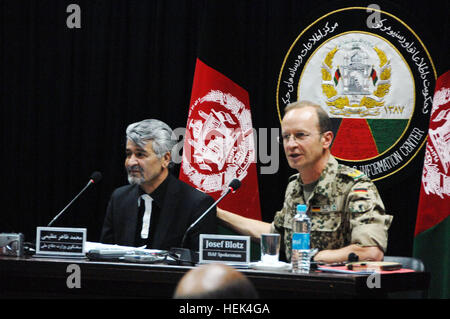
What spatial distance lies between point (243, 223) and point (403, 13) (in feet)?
5.10

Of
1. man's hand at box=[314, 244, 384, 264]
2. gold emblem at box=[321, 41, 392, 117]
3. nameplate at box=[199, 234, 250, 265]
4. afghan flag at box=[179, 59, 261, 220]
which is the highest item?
gold emblem at box=[321, 41, 392, 117]

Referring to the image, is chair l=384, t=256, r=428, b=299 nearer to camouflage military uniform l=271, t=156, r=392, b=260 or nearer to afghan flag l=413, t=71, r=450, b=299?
camouflage military uniform l=271, t=156, r=392, b=260

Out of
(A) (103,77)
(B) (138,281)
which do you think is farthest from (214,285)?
(A) (103,77)

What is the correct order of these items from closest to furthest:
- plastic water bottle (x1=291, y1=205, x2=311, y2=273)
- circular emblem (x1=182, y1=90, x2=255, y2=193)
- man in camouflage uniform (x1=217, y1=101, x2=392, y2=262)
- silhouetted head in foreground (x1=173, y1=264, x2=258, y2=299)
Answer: silhouetted head in foreground (x1=173, y1=264, x2=258, y2=299), plastic water bottle (x1=291, y1=205, x2=311, y2=273), man in camouflage uniform (x1=217, y1=101, x2=392, y2=262), circular emblem (x1=182, y1=90, x2=255, y2=193)

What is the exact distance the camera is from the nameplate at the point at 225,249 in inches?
96.0

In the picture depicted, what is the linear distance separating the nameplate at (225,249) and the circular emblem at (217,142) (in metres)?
1.32

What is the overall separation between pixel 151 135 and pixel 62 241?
92 cm

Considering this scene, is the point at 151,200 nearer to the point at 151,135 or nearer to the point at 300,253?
the point at 151,135

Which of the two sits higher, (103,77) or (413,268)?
(103,77)

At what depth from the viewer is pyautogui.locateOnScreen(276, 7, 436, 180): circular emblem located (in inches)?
141

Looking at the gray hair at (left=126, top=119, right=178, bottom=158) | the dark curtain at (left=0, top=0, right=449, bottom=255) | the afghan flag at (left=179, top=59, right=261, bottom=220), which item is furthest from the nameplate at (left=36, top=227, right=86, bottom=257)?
the dark curtain at (left=0, top=0, right=449, bottom=255)

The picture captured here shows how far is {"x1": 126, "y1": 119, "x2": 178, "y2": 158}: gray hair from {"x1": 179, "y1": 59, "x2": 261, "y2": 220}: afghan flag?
0.30m

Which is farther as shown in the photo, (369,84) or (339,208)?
(369,84)

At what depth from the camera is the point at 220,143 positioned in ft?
12.3
